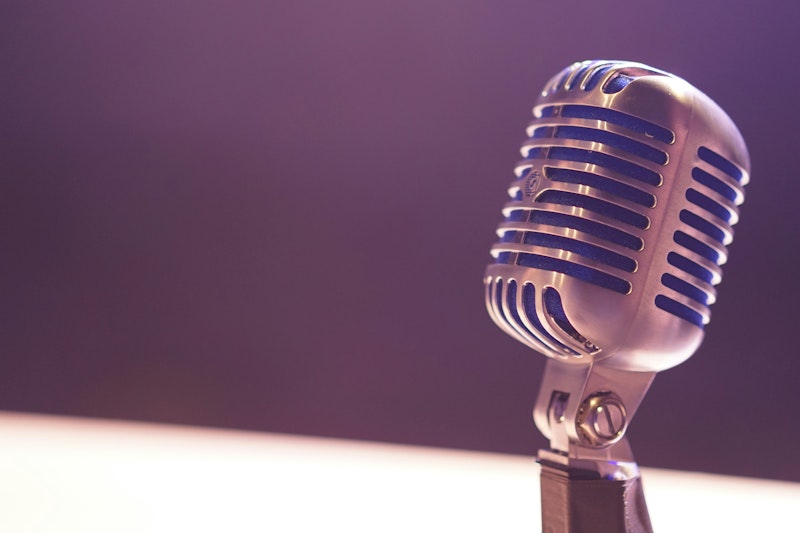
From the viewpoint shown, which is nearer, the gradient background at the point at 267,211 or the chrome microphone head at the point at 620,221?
the chrome microphone head at the point at 620,221

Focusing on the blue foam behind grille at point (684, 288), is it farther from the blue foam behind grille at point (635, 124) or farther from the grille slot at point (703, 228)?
the blue foam behind grille at point (635, 124)

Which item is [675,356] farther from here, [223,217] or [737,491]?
[223,217]

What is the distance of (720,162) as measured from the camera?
3.25 ft

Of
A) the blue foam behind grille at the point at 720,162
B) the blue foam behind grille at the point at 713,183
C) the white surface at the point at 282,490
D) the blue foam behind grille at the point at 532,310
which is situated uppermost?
the blue foam behind grille at the point at 720,162

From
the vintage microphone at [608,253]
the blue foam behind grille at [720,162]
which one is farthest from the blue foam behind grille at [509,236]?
the blue foam behind grille at [720,162]

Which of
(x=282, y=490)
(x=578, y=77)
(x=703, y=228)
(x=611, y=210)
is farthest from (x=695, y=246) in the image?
(x=282, y=490)

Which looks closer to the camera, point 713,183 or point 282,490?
point 713,183

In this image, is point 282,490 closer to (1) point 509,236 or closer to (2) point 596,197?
(1) point 509,236

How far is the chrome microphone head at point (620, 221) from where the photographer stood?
923 mm

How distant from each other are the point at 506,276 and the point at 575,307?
105mm

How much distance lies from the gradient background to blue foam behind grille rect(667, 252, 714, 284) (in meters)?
1.80

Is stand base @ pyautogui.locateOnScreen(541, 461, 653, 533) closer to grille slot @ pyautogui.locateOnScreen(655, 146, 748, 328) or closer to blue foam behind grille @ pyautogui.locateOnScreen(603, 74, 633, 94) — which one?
grille slot @ pyautogui.locateOnScreen(655, 146, 748, 328)

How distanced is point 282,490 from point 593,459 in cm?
71

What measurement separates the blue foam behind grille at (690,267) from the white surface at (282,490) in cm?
54
